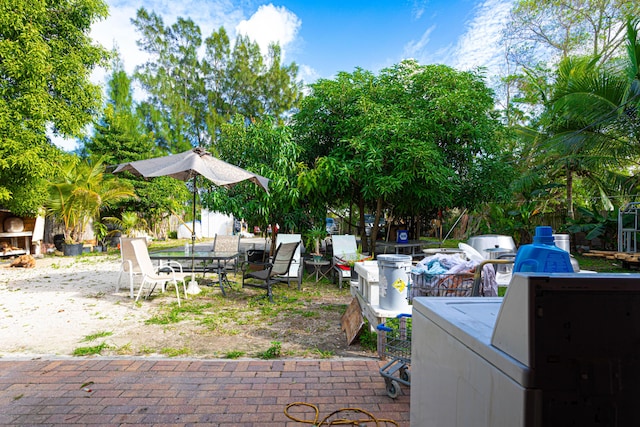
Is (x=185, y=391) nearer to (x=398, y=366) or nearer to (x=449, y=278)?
(x=398, y=366)

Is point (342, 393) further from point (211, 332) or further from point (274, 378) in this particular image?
point (211, 332)

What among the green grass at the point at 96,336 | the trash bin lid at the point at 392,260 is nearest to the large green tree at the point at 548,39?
the trash bin lid at the point at 392,260

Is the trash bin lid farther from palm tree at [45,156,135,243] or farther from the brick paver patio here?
palm tree at [45,156,135,243]

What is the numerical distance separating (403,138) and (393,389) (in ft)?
21.7

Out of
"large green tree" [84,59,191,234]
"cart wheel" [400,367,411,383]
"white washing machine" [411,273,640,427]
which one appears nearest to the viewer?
"white washing machine" [411,273,640,427]

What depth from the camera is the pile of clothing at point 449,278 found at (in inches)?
118

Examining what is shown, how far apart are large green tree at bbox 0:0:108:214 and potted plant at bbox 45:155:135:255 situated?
1.22 m

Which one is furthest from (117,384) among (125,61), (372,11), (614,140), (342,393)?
(125,61)

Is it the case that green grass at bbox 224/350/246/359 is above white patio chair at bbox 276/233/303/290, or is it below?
below

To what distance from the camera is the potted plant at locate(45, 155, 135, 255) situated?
13258 millimetres

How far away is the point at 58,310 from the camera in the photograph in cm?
577

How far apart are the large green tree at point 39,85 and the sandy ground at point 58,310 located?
305 centimetres

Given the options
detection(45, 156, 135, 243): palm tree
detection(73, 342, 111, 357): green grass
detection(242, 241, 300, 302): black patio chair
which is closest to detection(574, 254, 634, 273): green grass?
detection(242, 241, 300, 302): black patio chair

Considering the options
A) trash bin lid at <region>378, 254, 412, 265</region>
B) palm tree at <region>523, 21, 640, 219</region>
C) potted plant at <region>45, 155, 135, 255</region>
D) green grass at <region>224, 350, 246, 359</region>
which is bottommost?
green grass at <region>224, 350, 246, 359</region>
